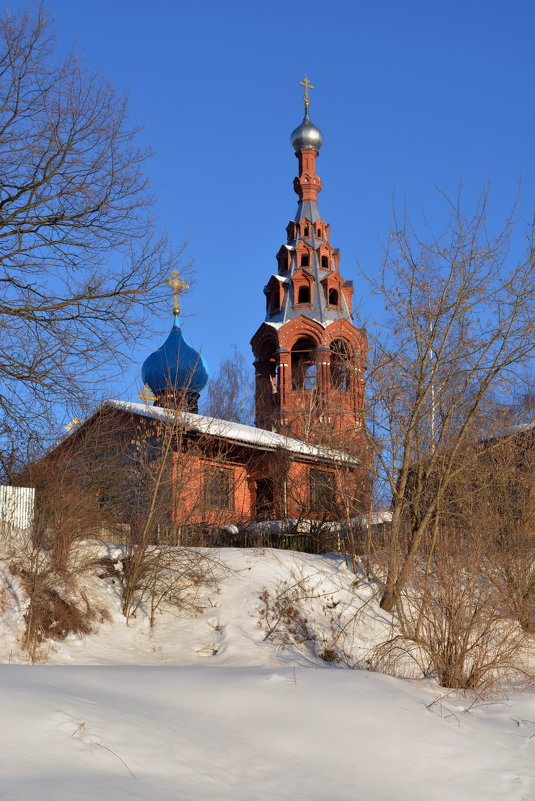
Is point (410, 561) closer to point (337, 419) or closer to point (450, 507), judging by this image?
point (450, 507)

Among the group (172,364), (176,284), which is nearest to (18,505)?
(176,284)

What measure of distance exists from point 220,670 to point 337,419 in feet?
33.3

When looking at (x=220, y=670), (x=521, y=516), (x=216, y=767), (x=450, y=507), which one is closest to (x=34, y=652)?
(x=220, y=670)

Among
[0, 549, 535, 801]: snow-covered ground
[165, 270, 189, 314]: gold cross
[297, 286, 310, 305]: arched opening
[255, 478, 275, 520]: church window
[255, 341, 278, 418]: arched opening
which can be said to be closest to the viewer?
[0, 549, 535, 801]: snow-covered ground

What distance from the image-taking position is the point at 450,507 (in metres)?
14.0

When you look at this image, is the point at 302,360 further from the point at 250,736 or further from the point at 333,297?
the point at 250,736

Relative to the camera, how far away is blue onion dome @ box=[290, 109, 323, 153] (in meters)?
37.3

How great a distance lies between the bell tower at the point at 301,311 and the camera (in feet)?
102

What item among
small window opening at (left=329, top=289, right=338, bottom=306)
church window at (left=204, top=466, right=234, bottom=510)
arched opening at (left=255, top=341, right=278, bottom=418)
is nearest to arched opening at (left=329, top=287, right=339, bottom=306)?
small window opening at (left=329, top=289, right=338, bottom=306)

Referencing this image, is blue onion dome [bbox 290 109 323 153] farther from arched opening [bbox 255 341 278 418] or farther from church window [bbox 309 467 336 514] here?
church window [bbox 309 467 336 514]

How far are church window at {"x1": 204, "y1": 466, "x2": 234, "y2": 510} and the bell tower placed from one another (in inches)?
377

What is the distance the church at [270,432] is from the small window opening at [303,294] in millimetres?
57

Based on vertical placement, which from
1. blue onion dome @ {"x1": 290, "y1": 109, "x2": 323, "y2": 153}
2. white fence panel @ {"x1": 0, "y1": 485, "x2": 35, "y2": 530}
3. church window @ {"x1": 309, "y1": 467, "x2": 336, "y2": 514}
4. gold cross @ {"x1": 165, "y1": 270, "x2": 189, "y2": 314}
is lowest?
white fence panel @ {"x1": 0, "y1": 485, "x2": 35, "y2": 530}

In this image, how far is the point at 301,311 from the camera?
3269 centimetres
